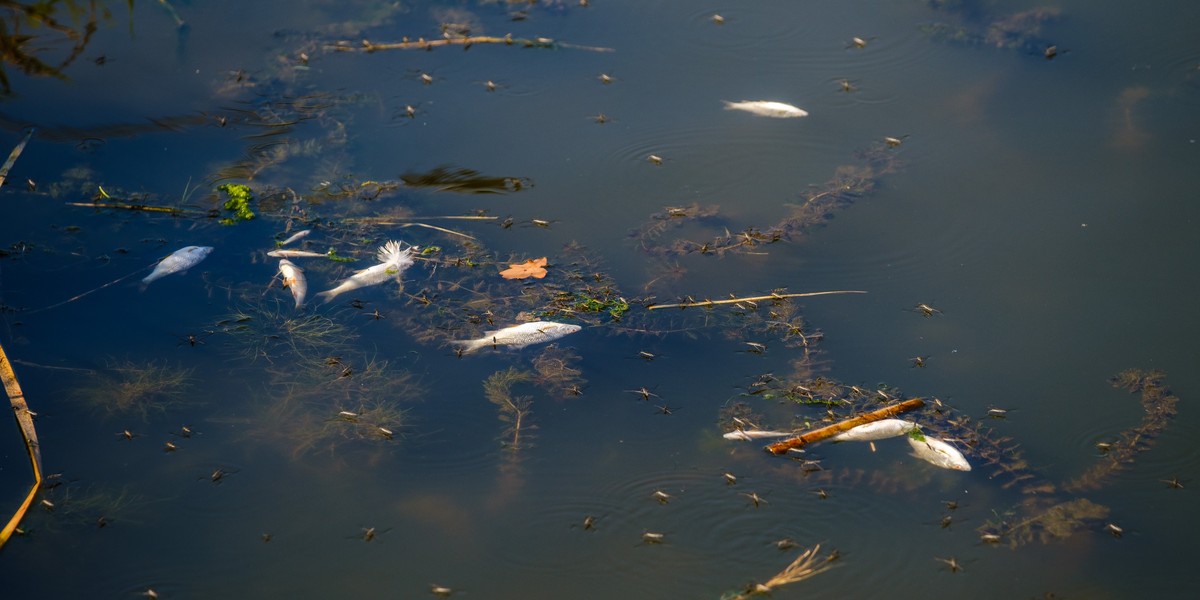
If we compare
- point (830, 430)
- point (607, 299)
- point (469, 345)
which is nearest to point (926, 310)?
point (830, 430)

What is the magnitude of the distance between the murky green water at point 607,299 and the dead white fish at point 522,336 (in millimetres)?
60

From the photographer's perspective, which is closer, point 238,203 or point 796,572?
point 796,572

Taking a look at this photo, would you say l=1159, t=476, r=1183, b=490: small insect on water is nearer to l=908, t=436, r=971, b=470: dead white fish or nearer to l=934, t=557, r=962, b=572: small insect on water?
l=908, t=436, r=971, b=470: dead white fish

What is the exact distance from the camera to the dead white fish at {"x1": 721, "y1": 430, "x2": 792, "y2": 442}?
4359 millimetres

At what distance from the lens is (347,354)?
4789 millimetres

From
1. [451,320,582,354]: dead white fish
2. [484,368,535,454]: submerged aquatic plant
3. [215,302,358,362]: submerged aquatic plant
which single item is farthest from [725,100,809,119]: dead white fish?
[215,302,358,362]: submerged aquatic plant

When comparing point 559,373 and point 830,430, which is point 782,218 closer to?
point 830,430

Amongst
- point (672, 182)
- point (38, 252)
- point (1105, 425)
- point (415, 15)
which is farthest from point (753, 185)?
point (38, 252)

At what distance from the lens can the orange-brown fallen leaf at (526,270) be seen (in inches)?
203

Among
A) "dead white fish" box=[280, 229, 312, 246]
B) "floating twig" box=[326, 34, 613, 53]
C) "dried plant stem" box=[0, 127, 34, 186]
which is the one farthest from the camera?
"floating twig" box=[326, 34, 613, 53]

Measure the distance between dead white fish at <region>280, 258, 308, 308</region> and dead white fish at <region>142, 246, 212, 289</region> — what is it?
52 cm

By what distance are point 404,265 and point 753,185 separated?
2376 millimetres

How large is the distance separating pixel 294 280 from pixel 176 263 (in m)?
0.74

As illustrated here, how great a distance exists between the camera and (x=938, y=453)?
421 cm
